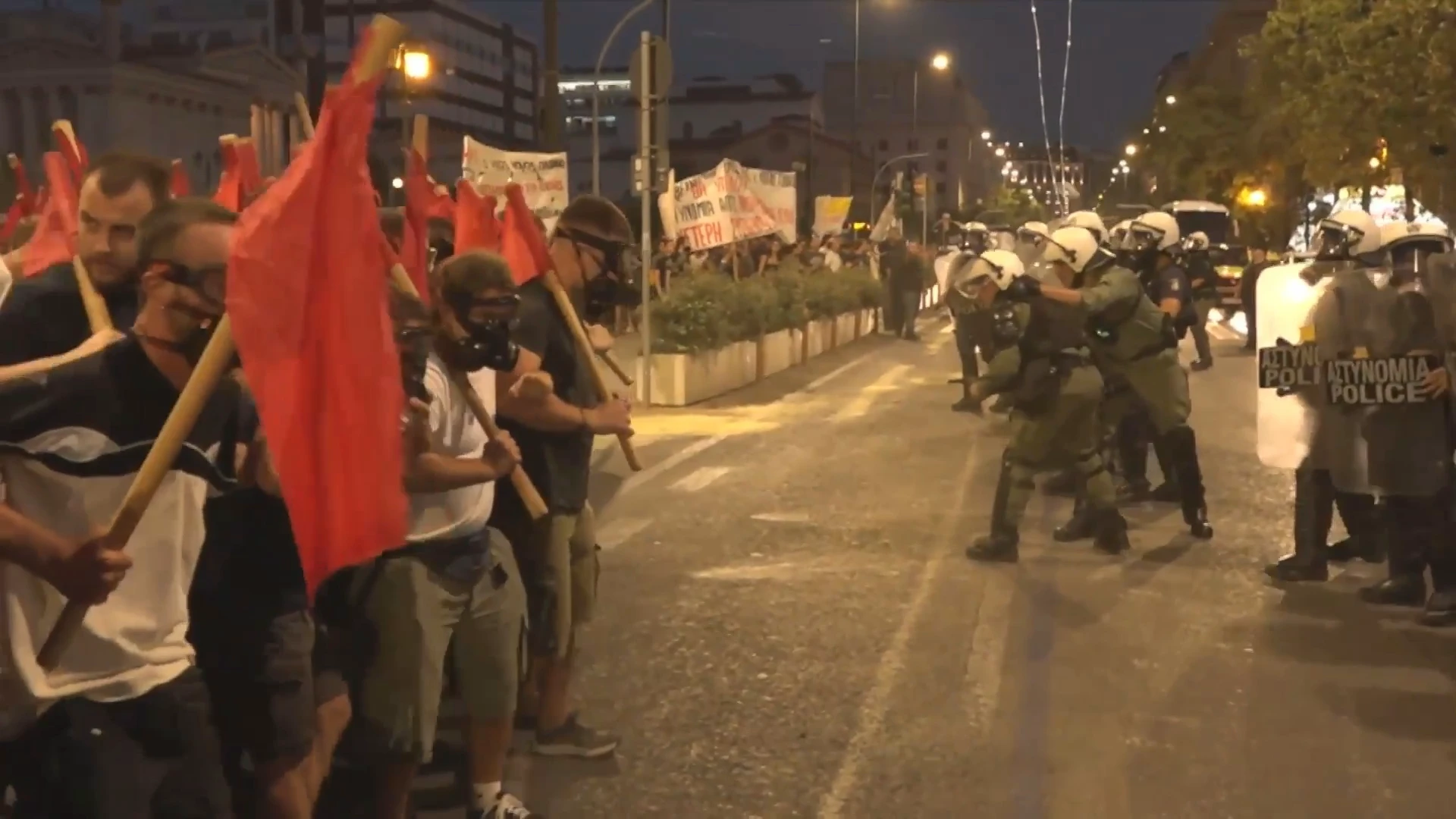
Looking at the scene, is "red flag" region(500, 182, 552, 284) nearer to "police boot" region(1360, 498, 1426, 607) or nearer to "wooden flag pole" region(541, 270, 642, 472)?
"wooden flag pole" region(541, 270, 642, 472)

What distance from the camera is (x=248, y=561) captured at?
3.70 meters

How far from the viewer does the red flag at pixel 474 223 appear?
6734 millimetres

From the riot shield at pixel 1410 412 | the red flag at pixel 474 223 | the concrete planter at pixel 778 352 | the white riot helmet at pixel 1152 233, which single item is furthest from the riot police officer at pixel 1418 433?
the concrete planter at pixel 778 352

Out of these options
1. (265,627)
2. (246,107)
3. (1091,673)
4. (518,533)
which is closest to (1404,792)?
(1091,673)

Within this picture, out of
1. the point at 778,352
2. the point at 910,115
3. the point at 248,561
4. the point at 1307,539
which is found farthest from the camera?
the point at 910,115

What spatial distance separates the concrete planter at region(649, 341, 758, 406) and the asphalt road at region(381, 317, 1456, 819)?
5.84 metres

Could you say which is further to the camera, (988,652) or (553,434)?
(988,652)

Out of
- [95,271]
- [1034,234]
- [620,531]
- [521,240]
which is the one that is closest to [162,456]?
[95,271]

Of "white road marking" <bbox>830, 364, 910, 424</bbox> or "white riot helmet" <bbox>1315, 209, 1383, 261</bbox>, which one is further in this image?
"white road marking" <bbox>830, 364, 910, 424</bbox>

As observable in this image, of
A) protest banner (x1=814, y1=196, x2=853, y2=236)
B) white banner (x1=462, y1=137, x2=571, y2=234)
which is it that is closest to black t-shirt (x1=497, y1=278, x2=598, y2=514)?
white banner (x1=462, y1=137, x2=571, y2=234)

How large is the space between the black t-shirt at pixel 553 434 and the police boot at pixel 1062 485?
6.87m

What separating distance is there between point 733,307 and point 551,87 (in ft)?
10.8

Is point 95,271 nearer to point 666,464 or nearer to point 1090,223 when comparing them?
point 1090,223

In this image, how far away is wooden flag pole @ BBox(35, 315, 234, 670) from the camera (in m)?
3.07
